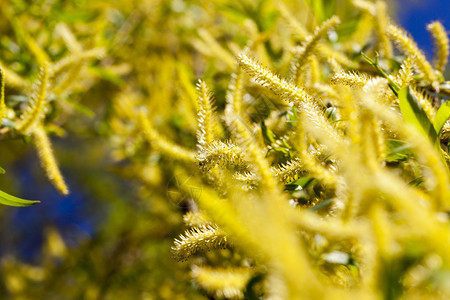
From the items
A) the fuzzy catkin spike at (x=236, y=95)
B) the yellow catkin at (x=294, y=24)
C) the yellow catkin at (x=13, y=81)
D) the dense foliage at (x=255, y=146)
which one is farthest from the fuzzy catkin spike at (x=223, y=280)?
the yellow catkin at (x=13, y=81)

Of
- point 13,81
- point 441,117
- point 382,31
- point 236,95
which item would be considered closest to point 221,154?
point 236,95

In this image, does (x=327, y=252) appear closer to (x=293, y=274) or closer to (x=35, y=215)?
(x=293, y=274)

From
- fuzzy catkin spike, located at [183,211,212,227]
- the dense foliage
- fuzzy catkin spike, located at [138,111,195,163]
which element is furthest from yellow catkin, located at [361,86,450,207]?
fuzzy catkin spike, located at [138,111,195,163]

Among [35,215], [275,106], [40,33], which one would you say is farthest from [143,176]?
[35,215]

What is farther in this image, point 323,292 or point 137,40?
point 137,40

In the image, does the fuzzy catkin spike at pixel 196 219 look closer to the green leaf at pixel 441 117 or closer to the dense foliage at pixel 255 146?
the dense foliage at pixel 255 146

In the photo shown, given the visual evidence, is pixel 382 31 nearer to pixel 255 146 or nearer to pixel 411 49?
pixel 411 49

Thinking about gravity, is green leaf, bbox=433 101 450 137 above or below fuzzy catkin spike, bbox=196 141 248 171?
above

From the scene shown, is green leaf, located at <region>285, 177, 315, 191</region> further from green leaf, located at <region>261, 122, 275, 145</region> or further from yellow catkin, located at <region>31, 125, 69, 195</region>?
yellow catkin, located at <region>31, 125, 69, 195</region>
